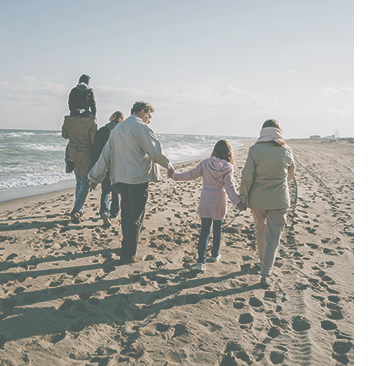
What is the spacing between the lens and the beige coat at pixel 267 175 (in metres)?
3.57

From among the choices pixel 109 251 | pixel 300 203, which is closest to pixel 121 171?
pixel 109 251

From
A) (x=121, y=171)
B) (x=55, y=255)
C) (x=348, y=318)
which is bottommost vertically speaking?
(x=348, y=318)

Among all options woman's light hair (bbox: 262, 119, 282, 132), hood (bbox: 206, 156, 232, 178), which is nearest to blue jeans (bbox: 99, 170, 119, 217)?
hood (bbox: 206, 156, 232, 178)

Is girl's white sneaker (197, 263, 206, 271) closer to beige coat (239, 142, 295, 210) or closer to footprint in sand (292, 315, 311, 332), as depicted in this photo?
beige coat (239, 142, 295, 210)

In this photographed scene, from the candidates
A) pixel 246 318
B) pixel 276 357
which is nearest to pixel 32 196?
pixel 246 318

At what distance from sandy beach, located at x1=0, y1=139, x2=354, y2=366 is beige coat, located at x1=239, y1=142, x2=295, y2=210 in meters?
1.05

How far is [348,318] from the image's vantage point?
304 centimetres

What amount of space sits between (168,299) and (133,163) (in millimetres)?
1789

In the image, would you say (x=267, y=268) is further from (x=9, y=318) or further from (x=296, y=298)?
(x=9, y=318)

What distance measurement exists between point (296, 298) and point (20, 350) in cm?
276

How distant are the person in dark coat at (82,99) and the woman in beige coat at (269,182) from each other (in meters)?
3.38

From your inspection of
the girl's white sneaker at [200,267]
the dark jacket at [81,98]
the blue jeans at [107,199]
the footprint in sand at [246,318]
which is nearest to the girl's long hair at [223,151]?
the girl's white sneaker at [200,267]

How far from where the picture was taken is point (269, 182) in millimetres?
3594

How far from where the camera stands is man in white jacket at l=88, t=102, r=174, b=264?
13.0ft
